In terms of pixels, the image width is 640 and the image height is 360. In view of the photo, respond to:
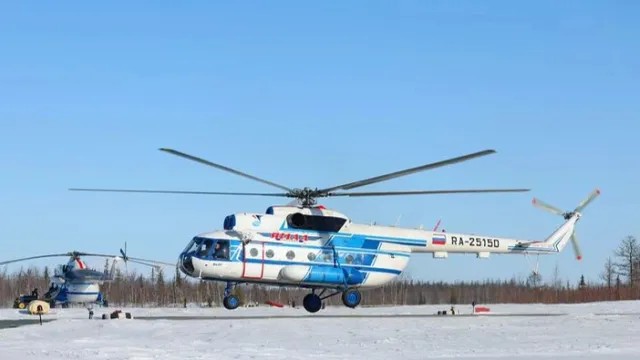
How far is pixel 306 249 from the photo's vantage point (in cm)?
3447

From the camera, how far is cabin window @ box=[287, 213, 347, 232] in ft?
113

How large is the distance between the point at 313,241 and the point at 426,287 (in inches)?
2266

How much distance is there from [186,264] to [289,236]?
403cm

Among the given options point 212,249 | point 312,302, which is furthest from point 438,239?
point 212,249

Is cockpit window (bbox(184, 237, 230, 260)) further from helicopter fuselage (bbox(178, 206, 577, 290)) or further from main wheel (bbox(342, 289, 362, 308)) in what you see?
main wheel (bbox(342, 289, 362, 308))

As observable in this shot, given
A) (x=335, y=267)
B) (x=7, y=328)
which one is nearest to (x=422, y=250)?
(x=335, y=267)

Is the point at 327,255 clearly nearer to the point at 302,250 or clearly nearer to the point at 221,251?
the point at 302,250

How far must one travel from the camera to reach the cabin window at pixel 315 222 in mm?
34312

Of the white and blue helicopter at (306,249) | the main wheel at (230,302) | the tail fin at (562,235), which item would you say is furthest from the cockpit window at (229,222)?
the tail fin at (562,235)

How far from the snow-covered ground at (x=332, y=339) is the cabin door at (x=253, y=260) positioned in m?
1.85

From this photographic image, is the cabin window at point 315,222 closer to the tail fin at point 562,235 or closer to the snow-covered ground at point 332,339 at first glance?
the snow-covered ground at point 332,339

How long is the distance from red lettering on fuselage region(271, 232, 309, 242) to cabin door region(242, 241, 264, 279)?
62 cm

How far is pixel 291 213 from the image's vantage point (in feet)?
113

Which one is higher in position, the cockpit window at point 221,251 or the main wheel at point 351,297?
the cockpit window at point 221,251
